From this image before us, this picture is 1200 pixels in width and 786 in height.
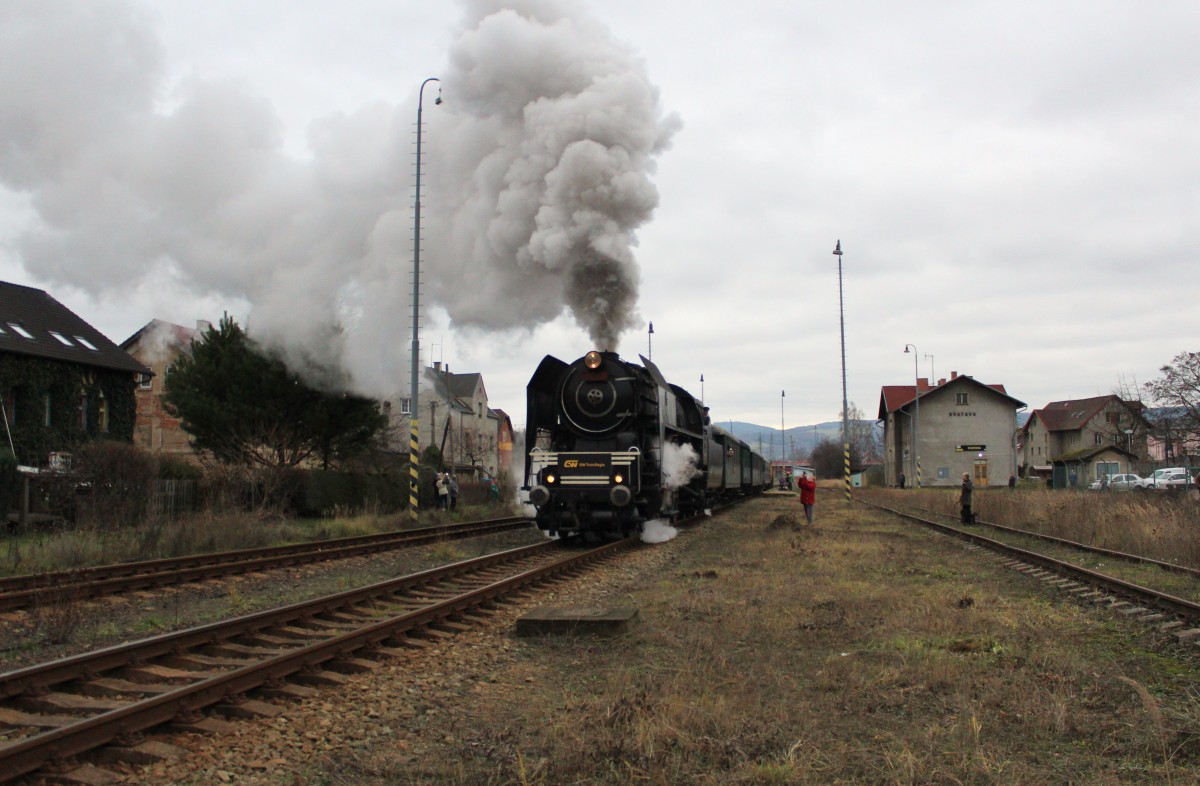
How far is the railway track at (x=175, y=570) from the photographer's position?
888 centimetres

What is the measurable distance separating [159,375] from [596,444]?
105 feet

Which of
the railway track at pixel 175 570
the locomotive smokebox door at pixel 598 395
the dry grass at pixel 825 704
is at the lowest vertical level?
the dry grass at pixel 825 704

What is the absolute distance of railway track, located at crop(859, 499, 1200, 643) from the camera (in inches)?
323

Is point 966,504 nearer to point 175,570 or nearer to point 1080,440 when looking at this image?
point 175,570

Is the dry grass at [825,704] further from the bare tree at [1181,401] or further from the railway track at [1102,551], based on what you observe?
the bare tree at [1181,401]

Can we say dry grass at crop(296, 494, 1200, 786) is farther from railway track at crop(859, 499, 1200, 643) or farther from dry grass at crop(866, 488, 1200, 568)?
dry grass at crop(866, 488, 1200, 568)

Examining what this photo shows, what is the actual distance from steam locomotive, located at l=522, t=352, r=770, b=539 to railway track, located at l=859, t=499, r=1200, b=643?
231 inches

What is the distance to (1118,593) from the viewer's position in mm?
10016

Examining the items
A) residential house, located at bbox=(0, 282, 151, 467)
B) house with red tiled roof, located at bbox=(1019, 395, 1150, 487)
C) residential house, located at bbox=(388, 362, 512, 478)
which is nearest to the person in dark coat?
house with red tiled roof, located at bbox=(1019, 395, 1150, 487)

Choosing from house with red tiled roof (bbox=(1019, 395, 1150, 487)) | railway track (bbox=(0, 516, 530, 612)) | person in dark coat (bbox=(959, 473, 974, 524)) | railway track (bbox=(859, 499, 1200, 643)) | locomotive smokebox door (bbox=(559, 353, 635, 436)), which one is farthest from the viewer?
house with red tiled roof (bbox=(1019, 395, 1150, 487))

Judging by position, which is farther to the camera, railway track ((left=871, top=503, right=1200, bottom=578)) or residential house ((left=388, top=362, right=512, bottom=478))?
residential house ((left=388, top=362, right=512, bottom=478))

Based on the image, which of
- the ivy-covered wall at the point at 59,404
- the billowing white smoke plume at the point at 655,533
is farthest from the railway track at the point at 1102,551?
the ivy-covered wall at the point at 59,404

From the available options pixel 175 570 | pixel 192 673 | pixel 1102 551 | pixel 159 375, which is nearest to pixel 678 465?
pixel 1102 551

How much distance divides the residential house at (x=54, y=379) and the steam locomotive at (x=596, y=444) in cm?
1569
